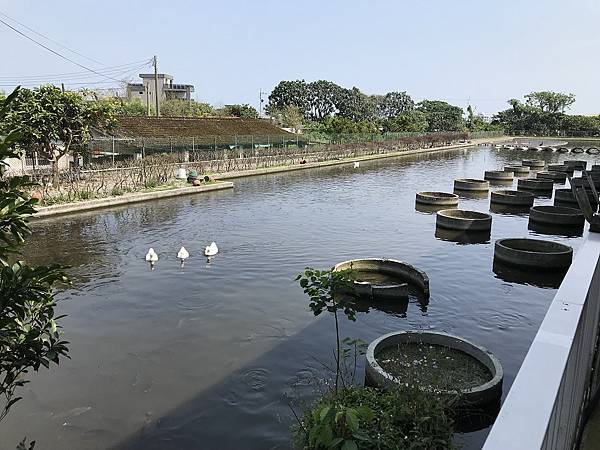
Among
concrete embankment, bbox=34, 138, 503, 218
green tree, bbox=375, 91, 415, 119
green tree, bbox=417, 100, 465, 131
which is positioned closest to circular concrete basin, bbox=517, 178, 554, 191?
concrete embankment, bbox=34, 138, 503, 218

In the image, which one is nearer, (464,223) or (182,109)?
(464,223)

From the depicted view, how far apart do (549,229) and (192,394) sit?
14.7 m

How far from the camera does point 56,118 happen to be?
18.7 m

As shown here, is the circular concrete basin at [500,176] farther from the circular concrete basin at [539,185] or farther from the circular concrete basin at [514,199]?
the circular concrete basin at [514,199]

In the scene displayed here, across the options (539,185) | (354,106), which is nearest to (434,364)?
(539,185)

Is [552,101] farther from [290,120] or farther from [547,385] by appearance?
[547,385]

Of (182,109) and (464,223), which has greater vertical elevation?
(182,109)

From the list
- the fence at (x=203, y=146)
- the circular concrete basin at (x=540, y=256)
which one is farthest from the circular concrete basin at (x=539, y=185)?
the fence at (x=203, y=146)


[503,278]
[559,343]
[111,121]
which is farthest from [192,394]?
[111,121]

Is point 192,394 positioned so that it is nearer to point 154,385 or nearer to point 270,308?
point 154,385

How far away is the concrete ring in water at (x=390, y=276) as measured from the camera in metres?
9.84

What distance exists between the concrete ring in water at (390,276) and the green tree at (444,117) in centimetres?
8362

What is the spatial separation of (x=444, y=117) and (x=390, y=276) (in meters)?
87.1

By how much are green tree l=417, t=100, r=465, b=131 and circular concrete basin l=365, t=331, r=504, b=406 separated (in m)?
87.5
